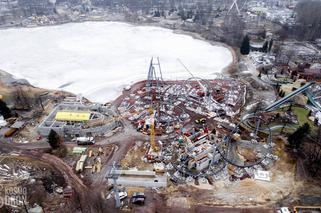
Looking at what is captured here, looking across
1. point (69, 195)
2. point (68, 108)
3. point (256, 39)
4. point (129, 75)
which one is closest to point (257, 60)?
point (256, 39)

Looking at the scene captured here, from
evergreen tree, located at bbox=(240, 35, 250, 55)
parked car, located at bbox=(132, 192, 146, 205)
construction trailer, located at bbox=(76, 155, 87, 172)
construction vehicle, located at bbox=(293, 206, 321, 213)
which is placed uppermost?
evergreen tree, located at bbox=(240, 35, 250, 55)

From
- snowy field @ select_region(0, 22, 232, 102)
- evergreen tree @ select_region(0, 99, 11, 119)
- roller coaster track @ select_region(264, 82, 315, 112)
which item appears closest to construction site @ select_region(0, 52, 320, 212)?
roller coaster track @ select_region(264, 82, 315, 112)

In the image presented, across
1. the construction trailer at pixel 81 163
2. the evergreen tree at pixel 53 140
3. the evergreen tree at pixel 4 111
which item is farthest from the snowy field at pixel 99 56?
the construction trailer at pixel 81 163

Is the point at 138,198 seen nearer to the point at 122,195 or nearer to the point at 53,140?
the point at 122,195

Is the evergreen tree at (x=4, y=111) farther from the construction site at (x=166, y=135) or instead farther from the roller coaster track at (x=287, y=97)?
the roller coaster track at (x=287, y=97)

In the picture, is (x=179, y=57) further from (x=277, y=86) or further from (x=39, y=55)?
(x=39, y=55)

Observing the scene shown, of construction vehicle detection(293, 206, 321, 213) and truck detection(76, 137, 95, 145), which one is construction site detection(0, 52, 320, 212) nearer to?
truck detection(76, 137, 95, 145)
